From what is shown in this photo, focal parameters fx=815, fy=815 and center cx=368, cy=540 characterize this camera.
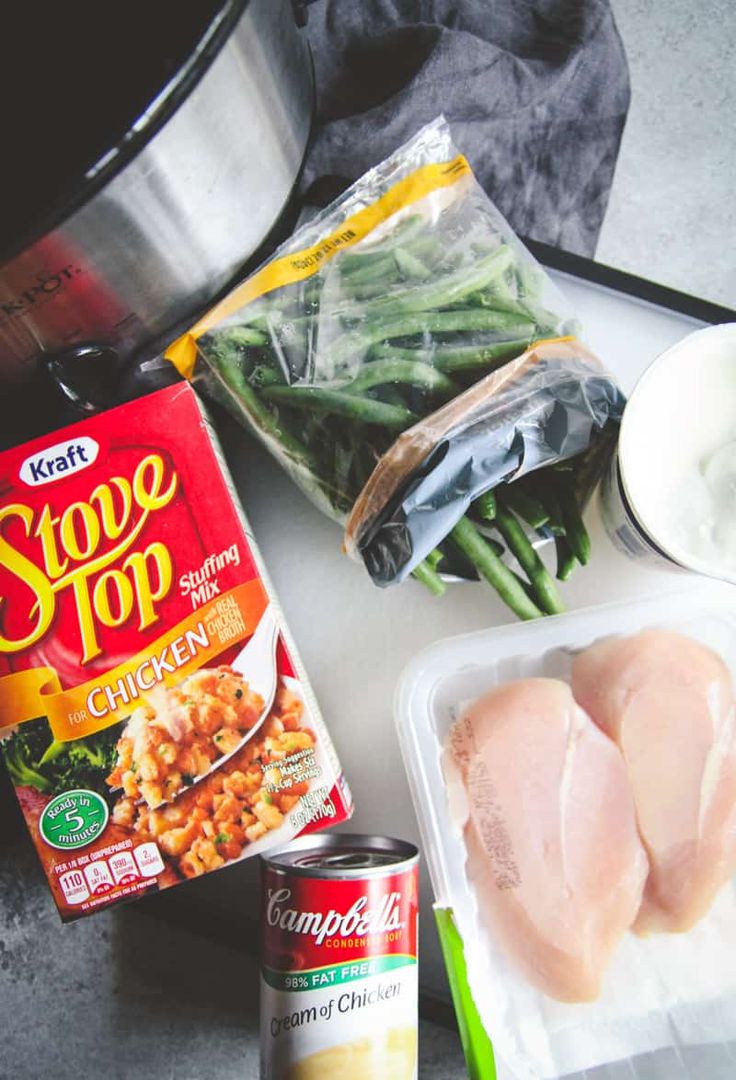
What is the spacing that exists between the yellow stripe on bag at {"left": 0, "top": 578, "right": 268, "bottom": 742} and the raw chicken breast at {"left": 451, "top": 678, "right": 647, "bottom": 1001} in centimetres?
24

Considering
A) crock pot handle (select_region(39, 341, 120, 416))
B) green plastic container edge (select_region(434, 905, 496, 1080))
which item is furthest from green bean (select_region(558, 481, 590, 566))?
crock pot handle (select_region(39, 341, 120, 416))

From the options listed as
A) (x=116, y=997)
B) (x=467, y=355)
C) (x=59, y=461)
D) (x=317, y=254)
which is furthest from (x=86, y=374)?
(x=116, y=997)

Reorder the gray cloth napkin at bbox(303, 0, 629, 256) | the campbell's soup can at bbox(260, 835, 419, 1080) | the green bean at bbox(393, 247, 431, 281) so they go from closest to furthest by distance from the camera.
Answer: the campbell's soup can at bbox(260, 835, 419, 1080)
the green bean at bbox(393, 247, 431, 281)
the gray cloth napkin at bbox(303, 0, 629, 256)

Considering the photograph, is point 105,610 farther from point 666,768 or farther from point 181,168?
point 666,768

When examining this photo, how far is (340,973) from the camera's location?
67 centimetres

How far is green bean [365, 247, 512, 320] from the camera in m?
0.75

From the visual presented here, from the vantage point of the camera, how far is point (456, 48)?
0.91m

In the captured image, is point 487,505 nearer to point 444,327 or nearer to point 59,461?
point 444,327

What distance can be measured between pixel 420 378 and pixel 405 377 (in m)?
0.01

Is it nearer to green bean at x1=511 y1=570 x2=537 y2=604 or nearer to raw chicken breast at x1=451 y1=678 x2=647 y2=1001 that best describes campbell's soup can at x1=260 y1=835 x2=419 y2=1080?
raw chicken breast at x1=451 y1=678 x2=647 y2=1001

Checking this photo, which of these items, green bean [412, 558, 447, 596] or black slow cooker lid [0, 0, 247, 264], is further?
green bean [412, 558, 447, 596]

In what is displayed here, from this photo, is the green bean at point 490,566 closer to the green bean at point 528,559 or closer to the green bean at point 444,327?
the green bean at point 528,559

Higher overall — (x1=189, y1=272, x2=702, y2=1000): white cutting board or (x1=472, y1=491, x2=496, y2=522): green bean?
(x1=472, y1=491, x2=496, y2=522): green bean

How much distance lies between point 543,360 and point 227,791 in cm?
47
